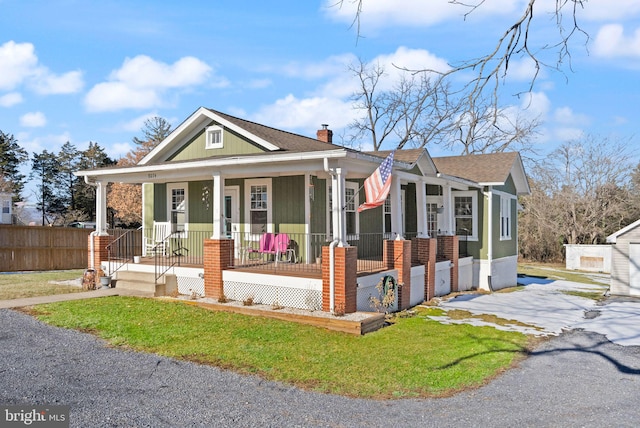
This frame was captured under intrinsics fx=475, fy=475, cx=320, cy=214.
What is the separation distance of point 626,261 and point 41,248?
23102 mm

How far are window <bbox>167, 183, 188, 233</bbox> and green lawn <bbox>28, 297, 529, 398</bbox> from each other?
15.3ft

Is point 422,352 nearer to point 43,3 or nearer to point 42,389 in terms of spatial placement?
point 42,389

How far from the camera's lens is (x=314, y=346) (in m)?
7.97

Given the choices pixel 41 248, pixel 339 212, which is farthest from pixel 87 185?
pixel 339 212

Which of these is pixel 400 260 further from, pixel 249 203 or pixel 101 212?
pixel 101 212

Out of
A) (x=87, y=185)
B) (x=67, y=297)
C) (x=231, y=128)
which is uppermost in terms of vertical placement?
(x=87, y=185)

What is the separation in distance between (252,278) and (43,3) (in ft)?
21.5

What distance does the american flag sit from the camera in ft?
30.4

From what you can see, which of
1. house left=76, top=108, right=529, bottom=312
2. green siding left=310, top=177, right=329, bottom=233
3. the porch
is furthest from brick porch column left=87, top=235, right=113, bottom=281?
green siding left=310, top=177, right=329, bottom=233

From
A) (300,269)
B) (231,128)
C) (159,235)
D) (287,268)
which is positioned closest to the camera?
(300,269)

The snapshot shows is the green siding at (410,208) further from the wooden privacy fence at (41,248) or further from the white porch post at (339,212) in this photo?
the wooden privacy fence at (41,248)

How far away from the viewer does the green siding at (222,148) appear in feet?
44.2

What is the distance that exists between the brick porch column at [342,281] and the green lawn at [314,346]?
2.65 ft

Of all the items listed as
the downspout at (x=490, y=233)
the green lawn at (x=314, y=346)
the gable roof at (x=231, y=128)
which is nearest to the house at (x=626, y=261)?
the downspout at (x=490, y=233)
